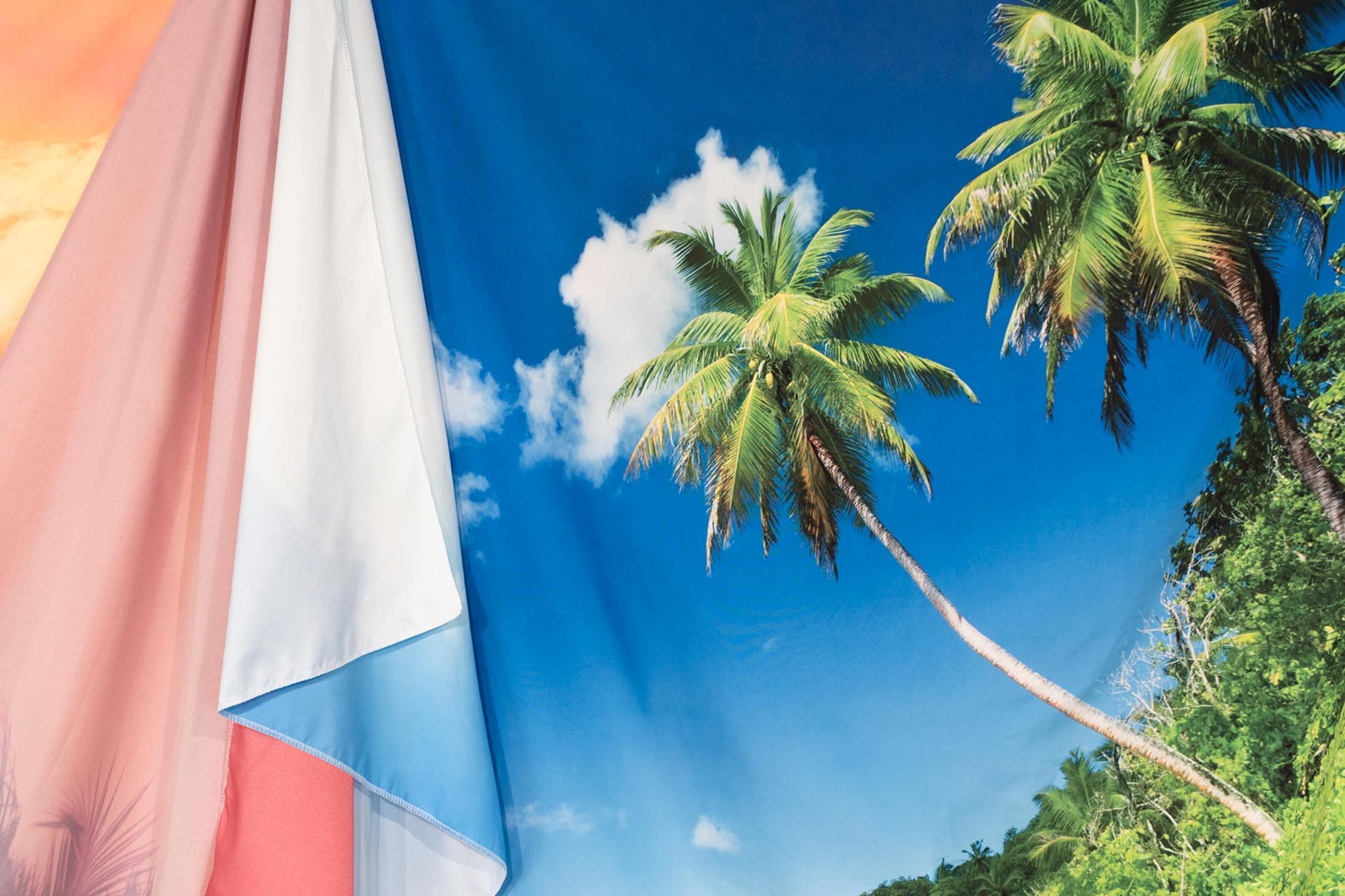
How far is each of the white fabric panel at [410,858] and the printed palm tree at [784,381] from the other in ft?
1.65

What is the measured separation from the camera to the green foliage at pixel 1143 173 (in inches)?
44.1

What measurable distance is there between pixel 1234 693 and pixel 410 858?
1087mm

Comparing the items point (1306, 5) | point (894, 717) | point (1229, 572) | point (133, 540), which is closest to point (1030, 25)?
point (1306, 5)

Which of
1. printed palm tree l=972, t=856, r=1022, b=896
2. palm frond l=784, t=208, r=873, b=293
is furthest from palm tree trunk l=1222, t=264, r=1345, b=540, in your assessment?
printed palm tree l=972, t=856, r=1022, b=896

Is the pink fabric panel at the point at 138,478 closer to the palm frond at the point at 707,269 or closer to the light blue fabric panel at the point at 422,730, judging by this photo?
the light blue fabric panel at the point at 422,730

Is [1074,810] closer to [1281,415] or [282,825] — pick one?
[1281,415]

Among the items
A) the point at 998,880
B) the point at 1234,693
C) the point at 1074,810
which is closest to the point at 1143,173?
the point at 1234,693

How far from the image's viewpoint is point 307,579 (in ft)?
3.08

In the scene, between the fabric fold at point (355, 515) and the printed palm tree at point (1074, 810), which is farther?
the printed palm tree at point (1074, 810)

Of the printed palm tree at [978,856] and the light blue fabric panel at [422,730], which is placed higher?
the light blue fabric panel at [422,730]

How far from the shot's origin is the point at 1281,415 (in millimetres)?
1103

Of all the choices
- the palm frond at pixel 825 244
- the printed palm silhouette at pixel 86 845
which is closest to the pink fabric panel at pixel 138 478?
the printed palm silhouette at pixel 86 845

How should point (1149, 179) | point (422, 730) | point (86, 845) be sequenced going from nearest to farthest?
1. point (86, 845)
2. point (422, 730)
3. point (1149, 179)

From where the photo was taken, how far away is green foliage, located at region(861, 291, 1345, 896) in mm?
1017
